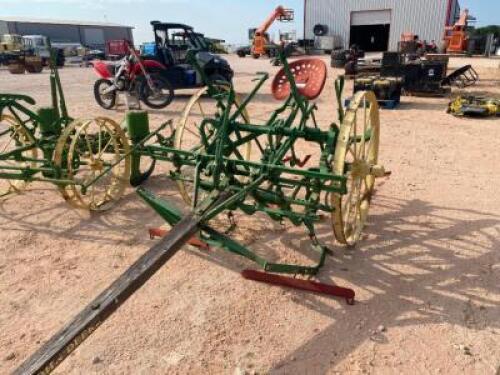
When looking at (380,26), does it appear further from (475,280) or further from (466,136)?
(475,280)

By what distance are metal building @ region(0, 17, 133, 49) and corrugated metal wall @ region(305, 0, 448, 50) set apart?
88.6ft

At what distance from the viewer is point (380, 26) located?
2969 cm

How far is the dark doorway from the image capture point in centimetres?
2962

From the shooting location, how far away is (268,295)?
10.0 ft

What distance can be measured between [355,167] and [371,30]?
99.3 ft

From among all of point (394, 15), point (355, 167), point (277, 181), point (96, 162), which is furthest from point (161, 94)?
point (394, 15)

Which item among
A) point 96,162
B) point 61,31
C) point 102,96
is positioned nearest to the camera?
point 96,162

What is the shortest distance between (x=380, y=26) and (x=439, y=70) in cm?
2102

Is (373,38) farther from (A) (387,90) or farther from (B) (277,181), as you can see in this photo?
(B) (277,181)

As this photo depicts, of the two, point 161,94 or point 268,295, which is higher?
point 161,94

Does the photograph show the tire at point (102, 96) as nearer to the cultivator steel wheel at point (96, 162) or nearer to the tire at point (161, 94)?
the tire at point (161, 94)

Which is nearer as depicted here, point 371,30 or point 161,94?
point 161,94

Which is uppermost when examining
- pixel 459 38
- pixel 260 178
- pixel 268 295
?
pixel 459 38

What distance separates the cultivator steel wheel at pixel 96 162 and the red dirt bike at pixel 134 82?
517 centimetres
